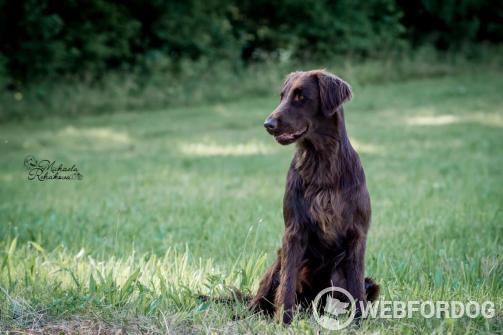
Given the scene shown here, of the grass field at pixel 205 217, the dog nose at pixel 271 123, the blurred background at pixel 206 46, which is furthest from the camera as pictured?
the blurred background at pixel 206 46

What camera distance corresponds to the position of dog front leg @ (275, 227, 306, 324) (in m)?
3.27

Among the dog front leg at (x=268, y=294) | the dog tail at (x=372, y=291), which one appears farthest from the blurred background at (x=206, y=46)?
the dog tail at (x=372, y=291)

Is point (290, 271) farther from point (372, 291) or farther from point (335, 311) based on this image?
point (372, 291)

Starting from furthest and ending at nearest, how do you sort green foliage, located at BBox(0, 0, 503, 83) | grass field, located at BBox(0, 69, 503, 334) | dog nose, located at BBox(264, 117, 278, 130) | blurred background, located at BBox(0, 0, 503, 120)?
1. green foliage, located at BBox(0, 0, 503, 83)
2. blurred background, located at BBox(0, 0, 503, 120)
3. grass field, located at BBox(0, 69, 503, 334)
4. dog nose, located at BBox(264, 117, 278, 130)

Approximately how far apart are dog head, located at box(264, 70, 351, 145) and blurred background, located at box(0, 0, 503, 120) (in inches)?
558

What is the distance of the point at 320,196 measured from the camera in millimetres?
3279

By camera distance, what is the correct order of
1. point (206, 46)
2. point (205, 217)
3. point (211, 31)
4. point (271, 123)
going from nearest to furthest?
point (271, 123) < point (205, 217) < point (206, 46) < point (211, 31)

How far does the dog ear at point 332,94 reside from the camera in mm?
3316

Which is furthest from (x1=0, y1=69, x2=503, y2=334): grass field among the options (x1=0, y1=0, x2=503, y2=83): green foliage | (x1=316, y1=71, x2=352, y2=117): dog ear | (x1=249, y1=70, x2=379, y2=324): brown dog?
(x1=0, y1=0, x2=503, y2=83): green foliage

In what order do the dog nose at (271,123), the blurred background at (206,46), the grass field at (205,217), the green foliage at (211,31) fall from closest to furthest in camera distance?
A: the dog nose at (271,123)
the grass field at (205,217)
the blurred background at (206,46)
the green foliage at (211,31)

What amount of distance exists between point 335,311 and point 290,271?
34cm

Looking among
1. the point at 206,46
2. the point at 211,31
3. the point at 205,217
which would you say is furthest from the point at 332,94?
the point at 211,31

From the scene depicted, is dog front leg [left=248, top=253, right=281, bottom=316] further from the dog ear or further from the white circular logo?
the dog ear

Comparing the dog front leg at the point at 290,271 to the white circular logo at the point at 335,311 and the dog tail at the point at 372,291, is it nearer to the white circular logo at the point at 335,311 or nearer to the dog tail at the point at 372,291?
the white circular logo at the point at 335,311
